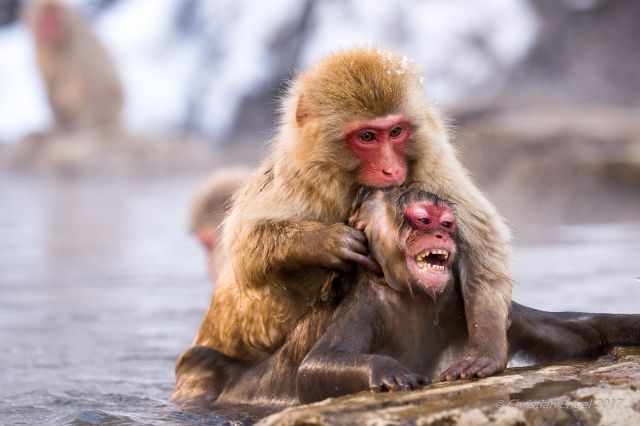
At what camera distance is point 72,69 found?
16625 mm

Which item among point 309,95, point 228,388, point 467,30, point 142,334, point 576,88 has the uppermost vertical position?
point 467,30

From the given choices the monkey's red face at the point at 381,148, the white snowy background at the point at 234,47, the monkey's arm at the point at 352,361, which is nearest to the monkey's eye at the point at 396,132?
the monkey's red face at the point at 381,148

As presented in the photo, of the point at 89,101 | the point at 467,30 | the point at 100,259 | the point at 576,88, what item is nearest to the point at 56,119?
the point at 89,101

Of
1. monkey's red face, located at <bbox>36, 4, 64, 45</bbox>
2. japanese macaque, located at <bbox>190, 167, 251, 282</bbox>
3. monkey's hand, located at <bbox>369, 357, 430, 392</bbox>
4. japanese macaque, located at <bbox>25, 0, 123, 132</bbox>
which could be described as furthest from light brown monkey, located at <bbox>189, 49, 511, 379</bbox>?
japanese macaque, located at <bbox>25, 0, 123, 132</bbox>

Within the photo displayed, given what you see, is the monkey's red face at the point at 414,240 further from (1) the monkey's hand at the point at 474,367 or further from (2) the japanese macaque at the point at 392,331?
(1) the monkey's hand at the point at 474,367

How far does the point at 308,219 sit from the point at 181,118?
51.6 ft

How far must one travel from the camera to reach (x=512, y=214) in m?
9.32

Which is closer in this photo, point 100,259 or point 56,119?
point 100,259

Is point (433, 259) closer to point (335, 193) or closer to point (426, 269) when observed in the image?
point (426, 269)

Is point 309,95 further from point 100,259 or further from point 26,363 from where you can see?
point 100,259

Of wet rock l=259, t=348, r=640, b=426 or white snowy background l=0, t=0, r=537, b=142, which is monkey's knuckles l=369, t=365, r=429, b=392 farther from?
white snowy background l=0, t=0, r=537, b=142

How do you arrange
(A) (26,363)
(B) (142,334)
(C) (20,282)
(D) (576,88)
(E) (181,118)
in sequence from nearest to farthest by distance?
(A) (26,363) → (B) (142,334) → (C) (20,282) → (D) (576,88) → (E) (181,118)

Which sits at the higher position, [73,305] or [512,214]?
[512,214]

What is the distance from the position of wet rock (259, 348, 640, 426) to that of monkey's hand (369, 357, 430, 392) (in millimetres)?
37
